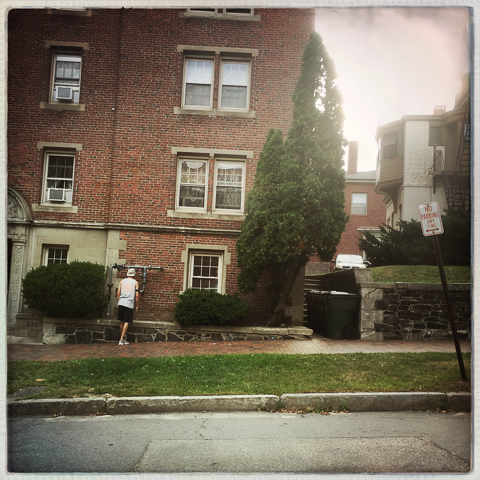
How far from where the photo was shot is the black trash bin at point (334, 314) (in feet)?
13.5

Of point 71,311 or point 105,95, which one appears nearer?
point 71,311

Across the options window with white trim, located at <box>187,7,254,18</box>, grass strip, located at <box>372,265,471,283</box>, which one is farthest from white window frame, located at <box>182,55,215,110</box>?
grass strip, located at <box>372,265,471,283</box>

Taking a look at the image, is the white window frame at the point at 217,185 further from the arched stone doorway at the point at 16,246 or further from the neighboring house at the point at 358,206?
the arched stone doorway at the point at 16,246

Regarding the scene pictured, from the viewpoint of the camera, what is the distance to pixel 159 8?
132 inches

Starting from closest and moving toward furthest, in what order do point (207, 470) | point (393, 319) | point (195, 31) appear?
point (207, 470) → point (195, 31) → point (393, 319)

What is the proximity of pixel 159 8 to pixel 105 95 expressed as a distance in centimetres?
87

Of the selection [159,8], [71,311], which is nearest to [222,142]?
[159,8]

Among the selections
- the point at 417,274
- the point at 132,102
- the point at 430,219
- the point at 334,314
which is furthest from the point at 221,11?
the point at 334,314

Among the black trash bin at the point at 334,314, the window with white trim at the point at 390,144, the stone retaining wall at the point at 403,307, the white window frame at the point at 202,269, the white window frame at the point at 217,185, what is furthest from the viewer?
the black trash bin at the point at 334,314

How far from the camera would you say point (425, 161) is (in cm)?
352

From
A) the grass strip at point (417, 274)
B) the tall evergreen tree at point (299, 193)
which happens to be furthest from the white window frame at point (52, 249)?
the grass strip at point (417, 274)

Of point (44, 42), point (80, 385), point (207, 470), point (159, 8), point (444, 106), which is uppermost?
point (159, 8)

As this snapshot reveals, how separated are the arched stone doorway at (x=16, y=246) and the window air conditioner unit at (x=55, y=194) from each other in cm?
20

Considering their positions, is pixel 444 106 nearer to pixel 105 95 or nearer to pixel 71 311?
pixel 105 95
